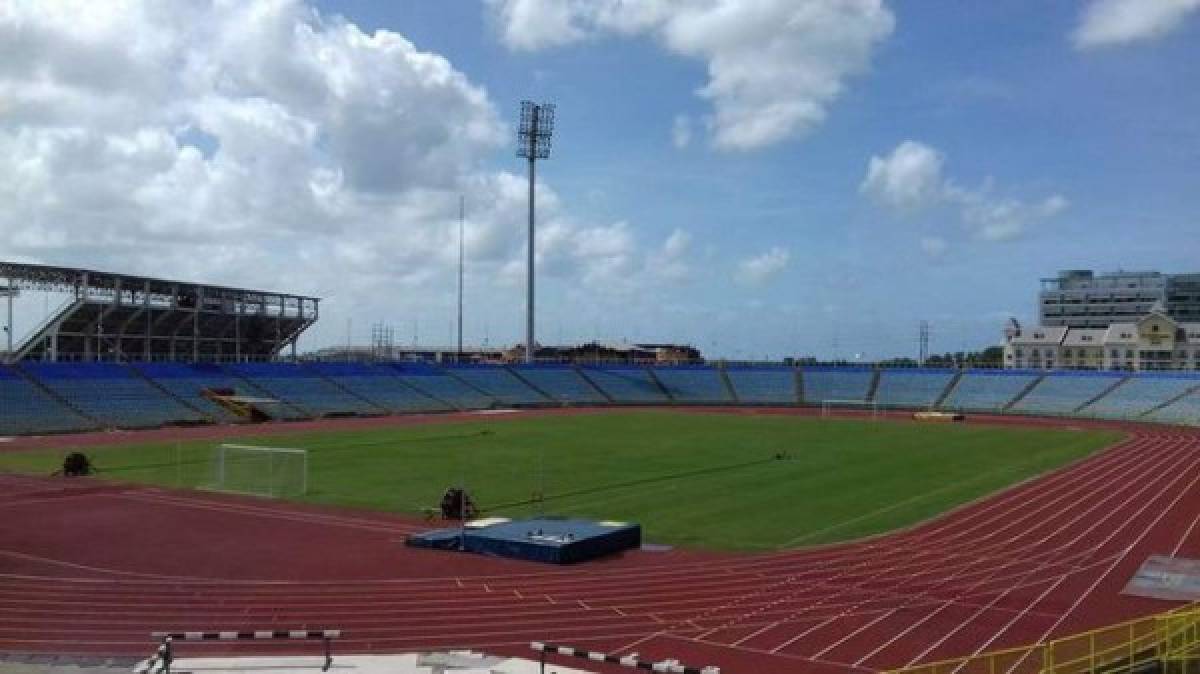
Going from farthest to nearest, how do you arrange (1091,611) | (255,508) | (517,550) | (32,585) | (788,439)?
(788,439), (255,508), (517,550), (32,585), (1091,611)

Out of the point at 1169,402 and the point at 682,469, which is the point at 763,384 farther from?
the point at 682,469

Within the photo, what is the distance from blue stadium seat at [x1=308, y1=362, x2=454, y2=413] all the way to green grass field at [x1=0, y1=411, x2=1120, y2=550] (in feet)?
46.4

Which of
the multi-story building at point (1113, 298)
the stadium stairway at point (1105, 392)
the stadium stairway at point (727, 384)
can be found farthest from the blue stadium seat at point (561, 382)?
the multi-story building at point (1113, 298)

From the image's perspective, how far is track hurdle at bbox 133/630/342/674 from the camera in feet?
44.9

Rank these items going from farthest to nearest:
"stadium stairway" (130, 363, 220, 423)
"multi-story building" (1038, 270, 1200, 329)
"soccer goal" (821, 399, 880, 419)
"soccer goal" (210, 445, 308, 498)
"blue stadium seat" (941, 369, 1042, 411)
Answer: "multi-story building" (1038, 270, 1200, 329), "blue stadium seat" (941, 369, 1042, 411), "soccer goal" (821, 399, 880, 419), "stadium stairway" (130, 363, 220, 423), "soccer goal" (210, 445, 308, 498)

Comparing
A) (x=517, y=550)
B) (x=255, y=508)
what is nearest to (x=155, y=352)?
(x=255, y=508)

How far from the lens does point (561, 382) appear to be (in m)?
95.1

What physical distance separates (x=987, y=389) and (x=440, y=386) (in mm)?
47022

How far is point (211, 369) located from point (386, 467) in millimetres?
39125

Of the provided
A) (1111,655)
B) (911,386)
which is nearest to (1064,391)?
(911,386)

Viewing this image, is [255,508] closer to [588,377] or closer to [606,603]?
[606,603]

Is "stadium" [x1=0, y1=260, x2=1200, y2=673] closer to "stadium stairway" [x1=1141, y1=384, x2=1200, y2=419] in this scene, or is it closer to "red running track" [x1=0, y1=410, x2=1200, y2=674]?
"red running track" [x1=0, y1=410, x2=1200, y2=674]

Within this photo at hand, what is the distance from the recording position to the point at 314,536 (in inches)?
1019

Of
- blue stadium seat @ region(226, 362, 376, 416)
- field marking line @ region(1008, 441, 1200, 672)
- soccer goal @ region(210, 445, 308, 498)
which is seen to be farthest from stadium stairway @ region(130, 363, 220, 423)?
field marking line @ region(1008, 441, 1200, 672)
